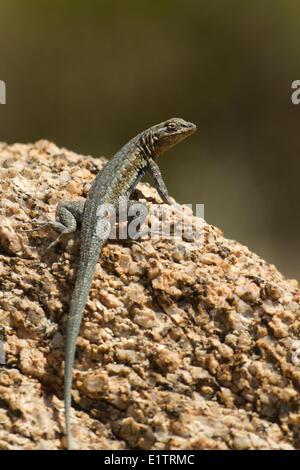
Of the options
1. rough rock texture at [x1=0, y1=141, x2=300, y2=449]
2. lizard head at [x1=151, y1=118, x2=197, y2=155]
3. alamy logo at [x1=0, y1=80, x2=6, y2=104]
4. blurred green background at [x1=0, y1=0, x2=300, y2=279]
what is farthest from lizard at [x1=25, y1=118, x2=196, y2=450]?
alamy logo at [x1=0, y1=80, x2=6, y2=104]

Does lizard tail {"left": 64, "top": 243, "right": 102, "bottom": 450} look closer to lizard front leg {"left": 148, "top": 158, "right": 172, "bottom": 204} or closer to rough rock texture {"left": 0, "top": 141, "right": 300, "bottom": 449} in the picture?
rough rock texture {"left": 0, "top": 141, "right": 300, "bottom": 449}

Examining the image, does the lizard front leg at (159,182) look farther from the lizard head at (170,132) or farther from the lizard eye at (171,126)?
the lizard eye at (171,126)

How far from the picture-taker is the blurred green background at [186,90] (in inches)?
368

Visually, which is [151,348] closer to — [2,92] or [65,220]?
[65,220]

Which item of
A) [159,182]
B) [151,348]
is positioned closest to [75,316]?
[151,348]

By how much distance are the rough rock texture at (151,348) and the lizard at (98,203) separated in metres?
0.13

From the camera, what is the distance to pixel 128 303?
3.47 m

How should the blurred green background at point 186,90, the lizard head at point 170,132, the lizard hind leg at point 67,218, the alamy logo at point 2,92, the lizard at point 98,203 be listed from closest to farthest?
the lizard at point 98,203, the lizard hind leg at point 67,218, the lizard head at point 170,132, the alamy logo at point 2,92, the blurred green background at point 186,90

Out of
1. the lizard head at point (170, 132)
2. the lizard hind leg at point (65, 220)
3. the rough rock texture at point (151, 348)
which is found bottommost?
the rough rock texture at point (151, 348)

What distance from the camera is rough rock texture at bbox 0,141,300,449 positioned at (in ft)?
10.2

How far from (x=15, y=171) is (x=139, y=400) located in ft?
7.56

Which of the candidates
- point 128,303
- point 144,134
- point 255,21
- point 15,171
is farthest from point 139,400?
point 255,21

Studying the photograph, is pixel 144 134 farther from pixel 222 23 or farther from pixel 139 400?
pixel 222 23

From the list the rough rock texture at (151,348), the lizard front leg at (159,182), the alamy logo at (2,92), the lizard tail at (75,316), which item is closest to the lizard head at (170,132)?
the lizard front leg at (159,182)
